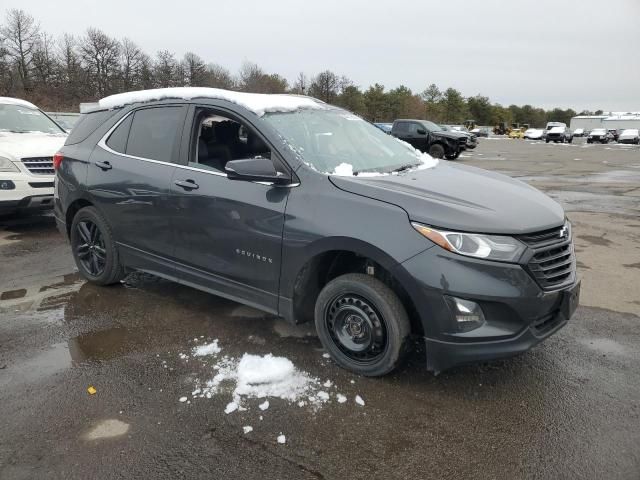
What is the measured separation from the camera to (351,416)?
283 centimetres

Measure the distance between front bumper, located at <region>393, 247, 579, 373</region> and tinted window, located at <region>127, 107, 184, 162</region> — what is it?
2.29m

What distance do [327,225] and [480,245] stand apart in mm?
919

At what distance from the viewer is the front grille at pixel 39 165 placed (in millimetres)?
7051

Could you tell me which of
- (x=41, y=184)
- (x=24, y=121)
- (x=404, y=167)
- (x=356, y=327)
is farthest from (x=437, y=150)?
(x=356, y=327)

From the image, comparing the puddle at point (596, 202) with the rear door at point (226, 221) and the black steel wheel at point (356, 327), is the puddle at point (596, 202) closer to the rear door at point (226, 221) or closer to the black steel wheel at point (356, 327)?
the black steel wheel at point (356, 327)

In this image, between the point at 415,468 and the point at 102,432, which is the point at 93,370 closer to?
the point at 102,432

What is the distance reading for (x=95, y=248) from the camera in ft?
15.8

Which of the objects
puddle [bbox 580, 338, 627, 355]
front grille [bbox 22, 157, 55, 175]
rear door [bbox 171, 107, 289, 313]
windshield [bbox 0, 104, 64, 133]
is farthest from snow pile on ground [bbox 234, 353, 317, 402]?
windshield [bbox 0, 104, 64, 133]

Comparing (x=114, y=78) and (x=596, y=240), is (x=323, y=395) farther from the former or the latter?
(x=114, y=78)

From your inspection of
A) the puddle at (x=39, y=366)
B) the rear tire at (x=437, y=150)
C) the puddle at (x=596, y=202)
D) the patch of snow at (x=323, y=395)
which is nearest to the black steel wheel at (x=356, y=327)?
the patch of snow at (x=323, y=395)

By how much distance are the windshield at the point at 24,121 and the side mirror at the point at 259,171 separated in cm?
649

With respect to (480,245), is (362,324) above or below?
below

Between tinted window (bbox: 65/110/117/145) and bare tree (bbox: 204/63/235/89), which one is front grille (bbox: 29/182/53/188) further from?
bare tree (bbox: 204/63/235/89)

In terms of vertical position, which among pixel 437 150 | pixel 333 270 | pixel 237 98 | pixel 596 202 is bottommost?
pixel 437 150
